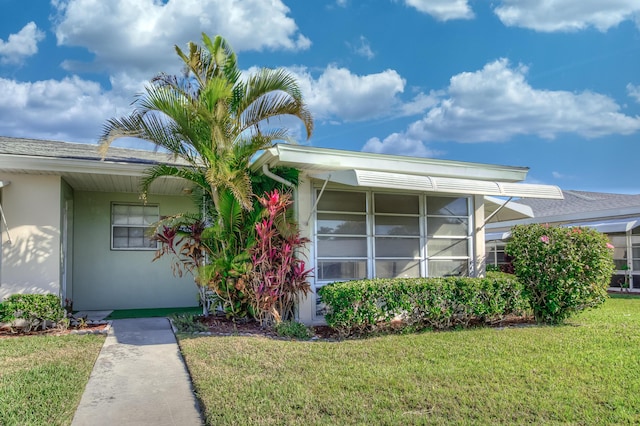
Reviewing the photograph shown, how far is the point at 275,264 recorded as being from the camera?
820 cm

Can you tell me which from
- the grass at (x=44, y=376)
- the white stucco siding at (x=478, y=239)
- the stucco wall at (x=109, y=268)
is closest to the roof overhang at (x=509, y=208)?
the white stucco siding at (x=478, y=239)

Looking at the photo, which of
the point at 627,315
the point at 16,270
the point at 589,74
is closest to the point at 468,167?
the point at 627,315

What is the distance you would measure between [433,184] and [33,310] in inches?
294

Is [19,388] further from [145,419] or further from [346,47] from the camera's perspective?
[346,47]

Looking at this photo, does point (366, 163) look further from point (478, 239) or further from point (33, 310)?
point (33, 310)

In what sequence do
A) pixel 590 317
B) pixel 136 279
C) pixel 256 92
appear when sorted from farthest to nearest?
pixel 136 279 < pixel 590 317 < pixel 256 92

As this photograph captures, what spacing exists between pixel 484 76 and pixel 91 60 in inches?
433

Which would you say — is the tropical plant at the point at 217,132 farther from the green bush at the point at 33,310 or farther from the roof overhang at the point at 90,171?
the green bush at the point at 33,310

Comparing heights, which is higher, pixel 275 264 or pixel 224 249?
pixel 224 249

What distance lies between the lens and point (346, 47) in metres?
12.9

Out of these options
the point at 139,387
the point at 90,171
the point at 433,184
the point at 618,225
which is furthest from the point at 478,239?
the point at 618,225

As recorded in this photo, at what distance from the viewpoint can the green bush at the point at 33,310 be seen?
26.4ft

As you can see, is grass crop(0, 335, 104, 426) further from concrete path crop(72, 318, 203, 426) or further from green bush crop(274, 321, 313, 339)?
green bush crop(274, 321, 313, 339)

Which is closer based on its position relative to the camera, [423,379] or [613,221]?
[423,379]
